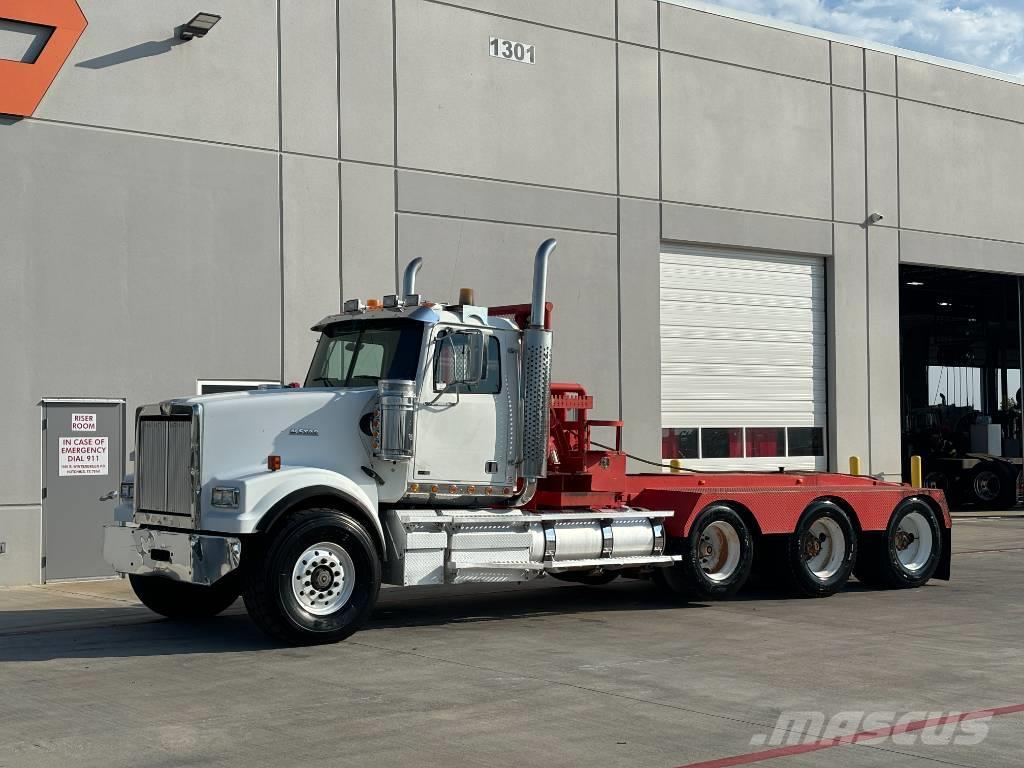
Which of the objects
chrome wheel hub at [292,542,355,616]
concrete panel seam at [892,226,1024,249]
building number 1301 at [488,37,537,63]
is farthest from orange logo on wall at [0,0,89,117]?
concrete panel seam at [892,226,1024,249]

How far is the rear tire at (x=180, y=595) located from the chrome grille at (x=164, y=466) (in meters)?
1.16

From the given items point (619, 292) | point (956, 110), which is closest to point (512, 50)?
point (619, 292)

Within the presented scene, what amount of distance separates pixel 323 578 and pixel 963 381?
44592 millimetres

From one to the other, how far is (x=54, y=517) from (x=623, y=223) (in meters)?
10.4

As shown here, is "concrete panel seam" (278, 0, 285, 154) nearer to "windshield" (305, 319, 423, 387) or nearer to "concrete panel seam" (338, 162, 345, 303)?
"concrete panel seam" (338, 162, 345, 303)

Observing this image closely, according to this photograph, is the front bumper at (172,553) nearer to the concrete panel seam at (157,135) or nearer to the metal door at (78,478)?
the metal door at (78,478)

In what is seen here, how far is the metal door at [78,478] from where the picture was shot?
16922 millimetres

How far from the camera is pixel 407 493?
12.3m

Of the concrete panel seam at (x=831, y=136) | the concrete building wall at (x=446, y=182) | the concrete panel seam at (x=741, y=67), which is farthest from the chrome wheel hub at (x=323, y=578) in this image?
the concrete panel seam at (x=831, y=136)

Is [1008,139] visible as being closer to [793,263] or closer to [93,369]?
[793,263]

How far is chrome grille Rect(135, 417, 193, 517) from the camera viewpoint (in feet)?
38.3

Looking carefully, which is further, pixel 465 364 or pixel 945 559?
pixel 945 559

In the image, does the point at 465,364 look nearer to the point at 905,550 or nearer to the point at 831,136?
the point at 905,550

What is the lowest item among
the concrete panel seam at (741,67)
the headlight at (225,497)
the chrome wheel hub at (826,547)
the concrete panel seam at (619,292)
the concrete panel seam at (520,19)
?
the chrome wheel hub at (826,547)
